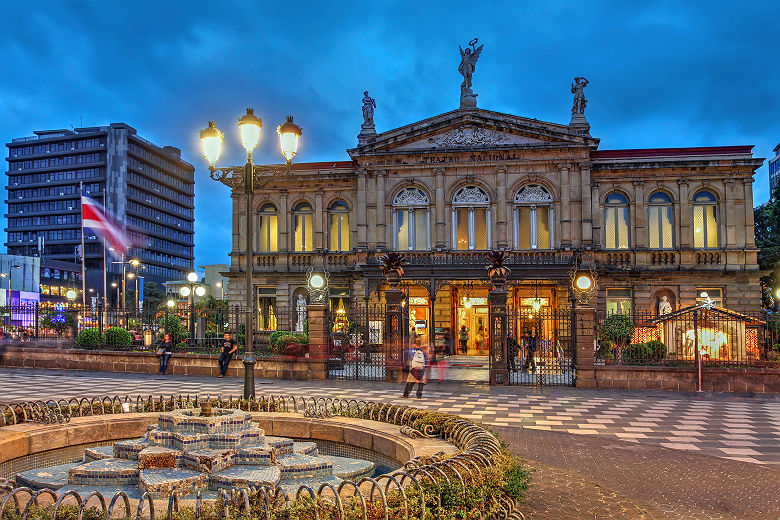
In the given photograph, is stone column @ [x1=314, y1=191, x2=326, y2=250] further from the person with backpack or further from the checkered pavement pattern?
the person with backpack

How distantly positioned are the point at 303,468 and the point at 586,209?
29707 mm

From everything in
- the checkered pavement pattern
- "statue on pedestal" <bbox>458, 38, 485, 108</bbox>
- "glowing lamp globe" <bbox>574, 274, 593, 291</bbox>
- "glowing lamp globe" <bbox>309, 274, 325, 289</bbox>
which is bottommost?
the checkered pavement pattern

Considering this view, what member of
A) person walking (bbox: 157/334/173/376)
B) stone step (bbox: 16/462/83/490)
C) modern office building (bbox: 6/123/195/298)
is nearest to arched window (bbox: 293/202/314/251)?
person walking (bbox: 157/334/173/376)

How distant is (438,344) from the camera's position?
115ft

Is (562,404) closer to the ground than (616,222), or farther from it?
closer to the ground

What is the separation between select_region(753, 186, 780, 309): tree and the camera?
40.0m

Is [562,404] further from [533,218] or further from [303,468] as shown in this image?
[533,218]

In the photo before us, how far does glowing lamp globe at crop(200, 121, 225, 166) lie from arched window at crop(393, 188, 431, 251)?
24.6 meters

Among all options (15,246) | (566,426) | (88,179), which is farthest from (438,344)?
(15,246)

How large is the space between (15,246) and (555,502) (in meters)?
116

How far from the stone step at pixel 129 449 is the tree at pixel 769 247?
121ft

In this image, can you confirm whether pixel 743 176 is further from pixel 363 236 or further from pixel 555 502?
pixel 555 502

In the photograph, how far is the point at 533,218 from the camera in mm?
36188

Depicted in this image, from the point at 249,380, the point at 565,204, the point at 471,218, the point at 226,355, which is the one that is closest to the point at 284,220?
the point at 471,218
